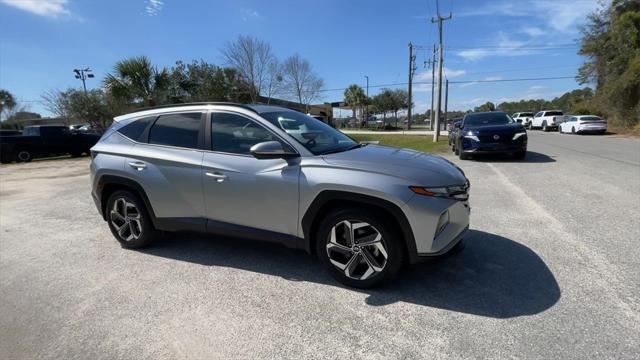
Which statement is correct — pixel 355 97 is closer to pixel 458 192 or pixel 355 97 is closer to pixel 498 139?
pixel 498 139

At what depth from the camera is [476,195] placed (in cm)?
646

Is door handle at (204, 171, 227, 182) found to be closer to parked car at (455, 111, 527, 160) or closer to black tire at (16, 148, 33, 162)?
parked car at (455, 111, 527, 160)

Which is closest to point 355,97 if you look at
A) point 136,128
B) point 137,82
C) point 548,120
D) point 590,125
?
point 548,120

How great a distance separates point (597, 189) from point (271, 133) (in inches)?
252

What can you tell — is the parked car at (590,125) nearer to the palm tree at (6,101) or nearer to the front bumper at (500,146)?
the front bumper at (500,146)

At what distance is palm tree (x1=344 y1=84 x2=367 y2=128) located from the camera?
198 feet

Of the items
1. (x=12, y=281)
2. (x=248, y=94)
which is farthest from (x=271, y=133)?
(x=248, y=94)

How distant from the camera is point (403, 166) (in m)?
3.08

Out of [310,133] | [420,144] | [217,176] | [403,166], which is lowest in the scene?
[420,144]

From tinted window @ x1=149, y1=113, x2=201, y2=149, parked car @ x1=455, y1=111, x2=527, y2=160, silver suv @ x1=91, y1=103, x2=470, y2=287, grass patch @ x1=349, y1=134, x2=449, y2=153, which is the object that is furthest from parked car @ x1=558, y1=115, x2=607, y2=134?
tinted window @ x1=149, y1=113, x2=201, y2=149

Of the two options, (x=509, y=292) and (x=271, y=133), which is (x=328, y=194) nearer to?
(x=271, y=133)

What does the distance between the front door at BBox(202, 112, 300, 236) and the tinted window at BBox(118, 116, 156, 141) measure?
1014 mm

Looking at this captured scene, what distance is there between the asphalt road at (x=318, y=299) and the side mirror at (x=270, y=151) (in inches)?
47.0

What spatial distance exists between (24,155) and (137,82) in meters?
6.79
